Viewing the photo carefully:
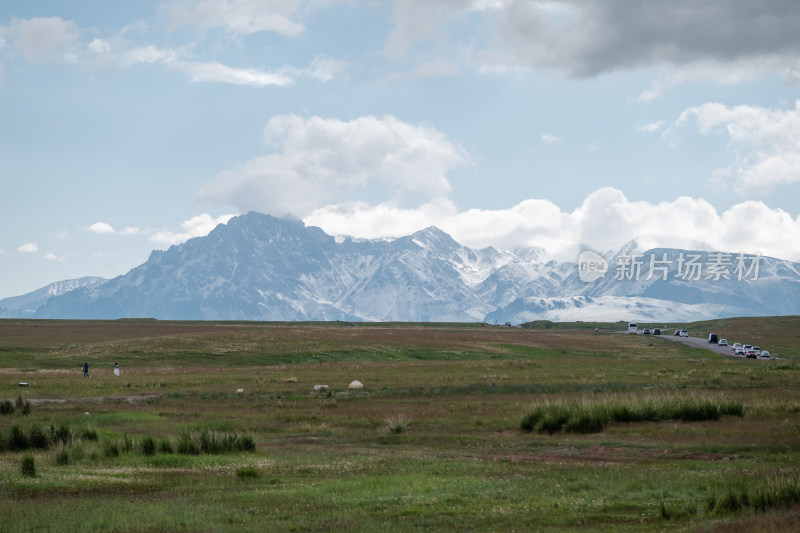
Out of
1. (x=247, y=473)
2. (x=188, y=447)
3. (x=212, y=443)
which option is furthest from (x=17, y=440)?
(x=247, y=473)

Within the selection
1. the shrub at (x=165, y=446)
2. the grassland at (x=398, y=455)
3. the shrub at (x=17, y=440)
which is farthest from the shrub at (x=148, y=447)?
the shrub at (x=17, y=440)

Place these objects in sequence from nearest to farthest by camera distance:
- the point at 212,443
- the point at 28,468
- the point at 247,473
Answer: the point at 28,468
the point at 247,473
the point at 212,443

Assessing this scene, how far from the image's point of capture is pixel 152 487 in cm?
1914

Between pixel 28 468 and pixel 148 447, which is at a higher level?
pixel 28 468

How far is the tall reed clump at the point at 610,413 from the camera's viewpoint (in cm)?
3125

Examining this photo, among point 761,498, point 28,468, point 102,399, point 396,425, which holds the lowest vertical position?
point 102,399

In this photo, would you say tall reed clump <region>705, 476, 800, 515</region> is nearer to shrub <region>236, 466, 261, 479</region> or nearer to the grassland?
the grassland

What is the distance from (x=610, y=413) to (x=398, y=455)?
1107cm

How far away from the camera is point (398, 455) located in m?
25.3

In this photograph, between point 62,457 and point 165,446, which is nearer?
point 62,457

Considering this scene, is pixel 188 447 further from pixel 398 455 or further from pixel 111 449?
pixel 398 455

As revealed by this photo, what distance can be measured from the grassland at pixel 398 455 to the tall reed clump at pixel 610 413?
0.10 meters

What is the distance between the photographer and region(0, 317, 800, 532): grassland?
584 inches

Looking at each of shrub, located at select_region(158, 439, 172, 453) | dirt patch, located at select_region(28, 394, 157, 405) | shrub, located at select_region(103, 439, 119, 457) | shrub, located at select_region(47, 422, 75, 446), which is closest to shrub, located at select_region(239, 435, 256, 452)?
shrub, located at select_region(158, 439, 172, 453)
